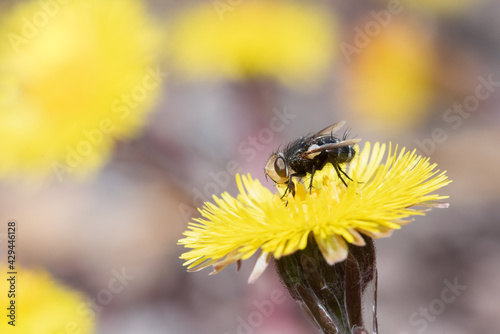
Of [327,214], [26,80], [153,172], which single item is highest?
[26,80]

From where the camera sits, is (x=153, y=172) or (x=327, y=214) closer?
(x=327, y=214)

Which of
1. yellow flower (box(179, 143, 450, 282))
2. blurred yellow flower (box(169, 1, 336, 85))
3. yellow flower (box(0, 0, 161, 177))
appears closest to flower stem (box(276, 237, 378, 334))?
yellow flower (box(179, 143, 450, 282))

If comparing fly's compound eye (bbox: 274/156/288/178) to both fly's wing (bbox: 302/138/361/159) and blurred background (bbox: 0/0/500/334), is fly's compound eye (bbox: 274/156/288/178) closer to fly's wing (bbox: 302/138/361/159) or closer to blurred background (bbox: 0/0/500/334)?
fly's wing (bbox: 302/138/361/159)

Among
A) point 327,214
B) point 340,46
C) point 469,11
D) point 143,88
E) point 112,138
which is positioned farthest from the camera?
point 340,46

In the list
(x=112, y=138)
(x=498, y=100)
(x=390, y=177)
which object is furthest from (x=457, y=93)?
(x=390, y=177)

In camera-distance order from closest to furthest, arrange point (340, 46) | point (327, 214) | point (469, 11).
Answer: point (327, 214)
point (469, 11)
point (340, 46)

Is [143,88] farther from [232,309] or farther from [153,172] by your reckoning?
[232,309]

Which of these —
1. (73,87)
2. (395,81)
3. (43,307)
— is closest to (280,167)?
(43,307)
